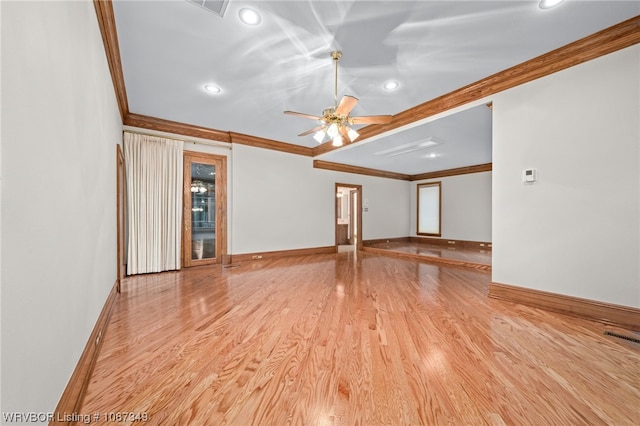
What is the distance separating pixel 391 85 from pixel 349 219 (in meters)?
5.88

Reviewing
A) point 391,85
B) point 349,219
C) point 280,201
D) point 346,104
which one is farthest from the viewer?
point 349,219

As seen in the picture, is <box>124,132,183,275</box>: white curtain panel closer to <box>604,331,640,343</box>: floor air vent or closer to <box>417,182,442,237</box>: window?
<box>604,331,640,343</box>: floor air vent

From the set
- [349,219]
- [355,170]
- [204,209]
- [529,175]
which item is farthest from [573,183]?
[349,219]

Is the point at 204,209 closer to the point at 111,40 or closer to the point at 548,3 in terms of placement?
the point at 111,40

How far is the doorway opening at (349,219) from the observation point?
764 cm

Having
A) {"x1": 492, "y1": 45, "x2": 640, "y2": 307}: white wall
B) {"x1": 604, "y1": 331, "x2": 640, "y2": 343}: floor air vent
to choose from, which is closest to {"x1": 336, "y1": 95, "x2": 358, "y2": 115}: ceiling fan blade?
{"x1": 492, "y1": 45, "x2": 640, "y2": 307}: white wall

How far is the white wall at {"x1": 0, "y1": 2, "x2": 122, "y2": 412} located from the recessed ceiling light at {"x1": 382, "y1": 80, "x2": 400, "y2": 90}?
2.96 metres

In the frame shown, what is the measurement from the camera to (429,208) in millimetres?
9156

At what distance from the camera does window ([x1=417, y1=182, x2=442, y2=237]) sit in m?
8.91

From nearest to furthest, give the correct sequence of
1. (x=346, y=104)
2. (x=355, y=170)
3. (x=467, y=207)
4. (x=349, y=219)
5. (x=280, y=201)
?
(x=346, y=104)
(x=280, y=201)
(x=355, y=170)
(x=467, y=207)
(x=349, y=219)

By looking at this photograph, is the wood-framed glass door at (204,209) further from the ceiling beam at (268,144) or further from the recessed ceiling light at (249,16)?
the recessed ceiling light at (249,16)

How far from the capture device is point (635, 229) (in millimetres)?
2264

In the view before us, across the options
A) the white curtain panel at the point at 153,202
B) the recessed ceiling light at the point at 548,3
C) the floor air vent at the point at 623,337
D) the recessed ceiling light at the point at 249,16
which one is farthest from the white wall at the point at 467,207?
the white curtain panel at the point at 153,202

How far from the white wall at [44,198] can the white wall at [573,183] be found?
3991 mm
